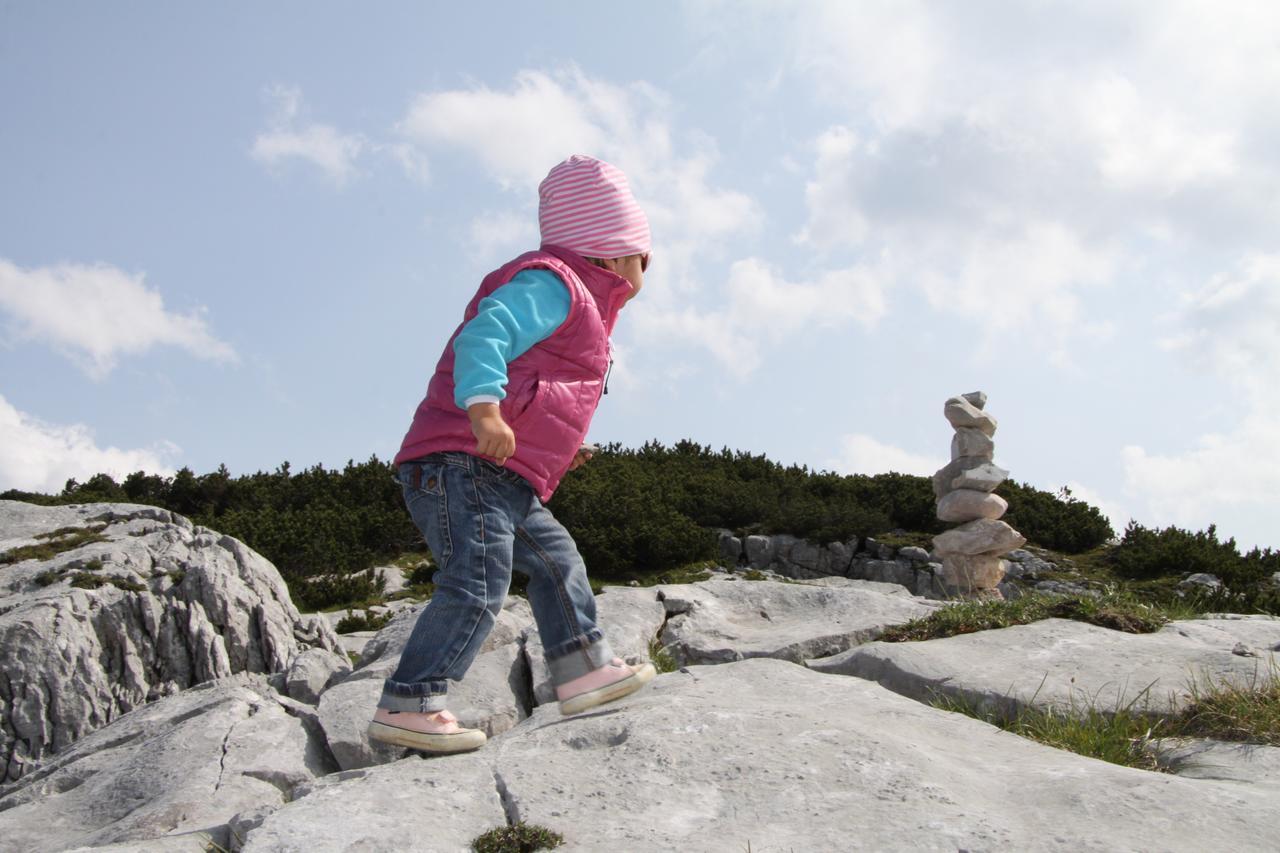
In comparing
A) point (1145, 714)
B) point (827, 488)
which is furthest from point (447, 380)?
point (827, 488)

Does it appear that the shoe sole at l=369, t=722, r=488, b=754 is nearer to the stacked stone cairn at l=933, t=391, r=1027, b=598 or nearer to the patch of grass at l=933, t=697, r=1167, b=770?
the patch of grass at l=933, t=697, r=1167, b=770

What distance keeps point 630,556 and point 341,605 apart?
3267 millimetres

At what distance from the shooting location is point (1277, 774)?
3988mm

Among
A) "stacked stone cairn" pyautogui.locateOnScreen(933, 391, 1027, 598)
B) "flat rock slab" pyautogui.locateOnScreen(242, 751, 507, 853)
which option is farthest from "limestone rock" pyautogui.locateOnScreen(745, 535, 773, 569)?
"flat rock slab" pyautogui.locateOnScreen(242, 751, 507, 853)

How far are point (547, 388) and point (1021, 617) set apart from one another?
371 cm

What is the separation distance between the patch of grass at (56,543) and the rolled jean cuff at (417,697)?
15.4ft

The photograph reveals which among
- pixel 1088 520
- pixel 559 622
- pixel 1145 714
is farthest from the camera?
pixel 1088 520

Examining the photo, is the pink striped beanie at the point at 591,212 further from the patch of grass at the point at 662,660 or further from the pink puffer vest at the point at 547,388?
the patch of grass at the point at 662,660

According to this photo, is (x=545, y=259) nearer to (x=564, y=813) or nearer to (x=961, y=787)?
(x=564, y=813)

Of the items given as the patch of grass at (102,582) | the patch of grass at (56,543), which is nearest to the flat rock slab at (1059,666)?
the patch of grass at (102,582)

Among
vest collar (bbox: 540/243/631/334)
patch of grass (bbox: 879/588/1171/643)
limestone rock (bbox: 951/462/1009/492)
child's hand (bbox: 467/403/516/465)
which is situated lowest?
patch of grass (bbox: 879/588/1171/643)

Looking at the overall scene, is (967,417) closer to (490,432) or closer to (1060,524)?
(1060,524)

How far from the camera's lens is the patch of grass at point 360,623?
9039 millimetres

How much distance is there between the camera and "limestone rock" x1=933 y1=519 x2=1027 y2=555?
1132 centimetres
